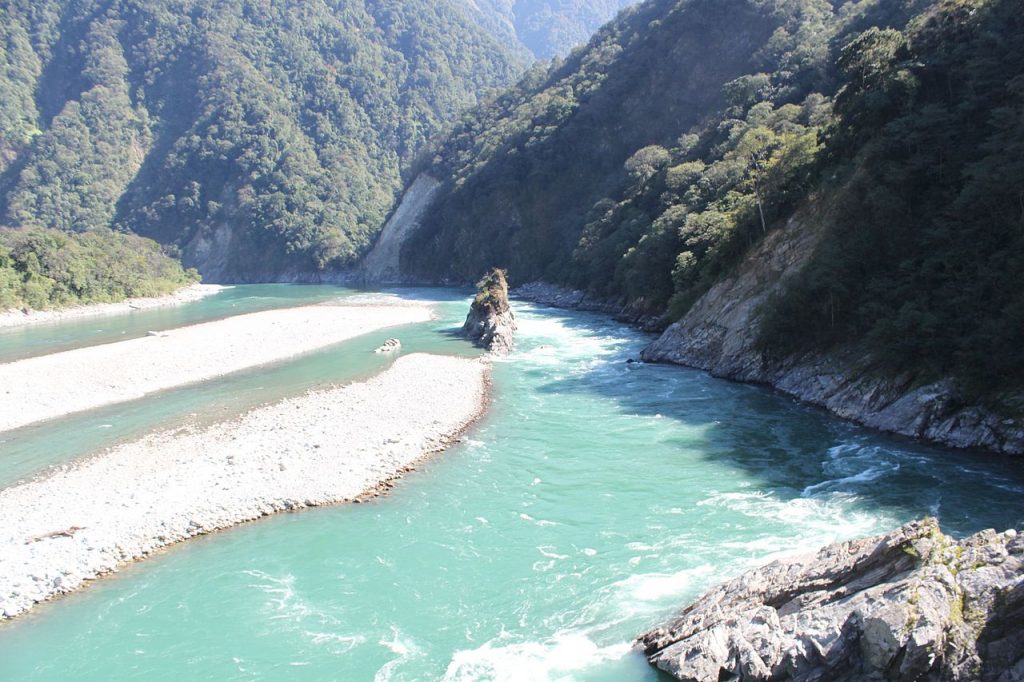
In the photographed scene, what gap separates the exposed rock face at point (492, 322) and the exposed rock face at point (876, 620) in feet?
116

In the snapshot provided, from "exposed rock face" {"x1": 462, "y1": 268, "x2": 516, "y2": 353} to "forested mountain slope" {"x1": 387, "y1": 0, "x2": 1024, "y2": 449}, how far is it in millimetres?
11724

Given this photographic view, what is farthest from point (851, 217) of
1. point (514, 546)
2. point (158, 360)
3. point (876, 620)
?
point (158, 360)

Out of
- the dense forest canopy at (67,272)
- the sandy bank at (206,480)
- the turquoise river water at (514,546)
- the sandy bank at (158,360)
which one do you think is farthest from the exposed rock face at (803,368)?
the dense forest canopy at (67,272)

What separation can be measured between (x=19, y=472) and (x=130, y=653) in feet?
51.0

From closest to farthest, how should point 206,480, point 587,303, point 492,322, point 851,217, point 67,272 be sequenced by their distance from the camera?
point 206,480 → point 851,217 → point 492,322 → point 587,303 → point 67,272

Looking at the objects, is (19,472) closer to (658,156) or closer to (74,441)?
(74,441)

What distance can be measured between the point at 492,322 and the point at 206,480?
30.4 m

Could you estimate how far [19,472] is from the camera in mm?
26312

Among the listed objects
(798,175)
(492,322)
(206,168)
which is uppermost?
(206,168)

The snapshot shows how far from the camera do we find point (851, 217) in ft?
114

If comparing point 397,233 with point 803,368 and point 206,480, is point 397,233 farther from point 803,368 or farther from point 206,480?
point 206,480

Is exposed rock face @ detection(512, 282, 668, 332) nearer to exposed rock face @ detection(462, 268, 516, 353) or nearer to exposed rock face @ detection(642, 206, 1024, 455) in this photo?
exposed rock face @ detection(462, 268, 516, 353)

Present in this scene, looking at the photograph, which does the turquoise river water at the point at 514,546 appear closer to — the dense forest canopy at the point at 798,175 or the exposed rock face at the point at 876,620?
the exposed rock face at the point at 876,620

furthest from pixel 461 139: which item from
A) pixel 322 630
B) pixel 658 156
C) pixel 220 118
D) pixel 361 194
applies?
pixel 322 630
